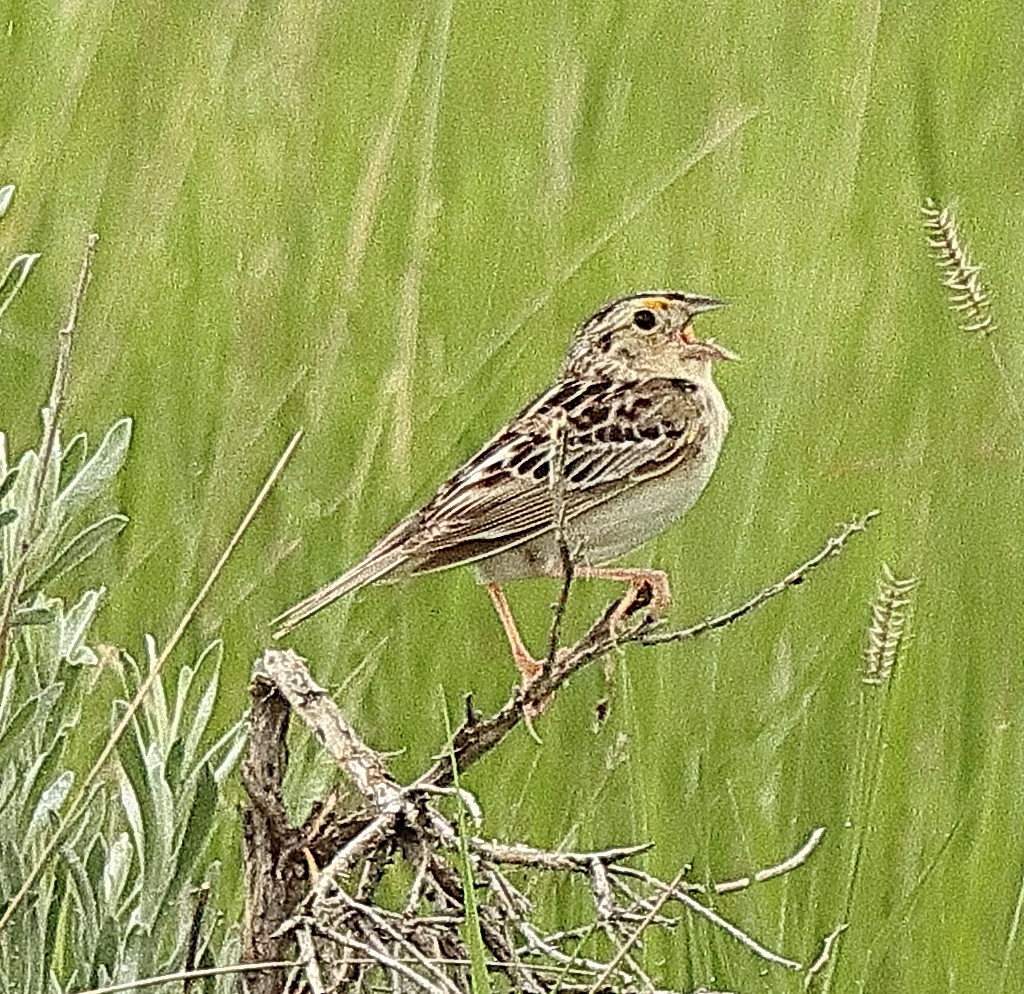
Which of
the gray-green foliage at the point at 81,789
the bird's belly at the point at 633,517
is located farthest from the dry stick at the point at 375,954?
the bird's belly at the point at 633,517

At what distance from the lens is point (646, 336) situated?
255 cm

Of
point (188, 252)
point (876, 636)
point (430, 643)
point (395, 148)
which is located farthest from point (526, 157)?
point (876, 636)

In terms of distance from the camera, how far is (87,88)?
11.4 ft

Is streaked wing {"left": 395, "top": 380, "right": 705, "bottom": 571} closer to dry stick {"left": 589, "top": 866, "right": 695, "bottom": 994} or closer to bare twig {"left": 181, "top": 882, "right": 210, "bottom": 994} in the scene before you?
bare twig {"left": 181, "top": 882, "right": 210, "bottom": 994}

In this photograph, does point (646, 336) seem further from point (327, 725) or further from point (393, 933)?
point (393, 933)

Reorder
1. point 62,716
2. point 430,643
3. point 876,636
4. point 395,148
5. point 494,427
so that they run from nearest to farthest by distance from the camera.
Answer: point 62,716 < point 876,636 < point 430,643 < point 494,427 < point 395,148

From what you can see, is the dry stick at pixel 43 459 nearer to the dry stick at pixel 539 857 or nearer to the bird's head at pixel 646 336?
the dry stick at pixel 539 857

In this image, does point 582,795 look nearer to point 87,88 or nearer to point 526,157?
point 526,157

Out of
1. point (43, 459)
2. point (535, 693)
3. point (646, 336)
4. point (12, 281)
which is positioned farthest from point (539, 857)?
point (646, 336)

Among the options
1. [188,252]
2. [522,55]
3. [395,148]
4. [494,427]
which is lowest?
[494,427]

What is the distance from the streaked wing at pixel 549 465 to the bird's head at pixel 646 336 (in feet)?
0.20

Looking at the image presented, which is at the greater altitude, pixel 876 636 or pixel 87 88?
pixel 87 88

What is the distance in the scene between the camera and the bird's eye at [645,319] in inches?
100

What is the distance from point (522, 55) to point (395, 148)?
0.52 metres
